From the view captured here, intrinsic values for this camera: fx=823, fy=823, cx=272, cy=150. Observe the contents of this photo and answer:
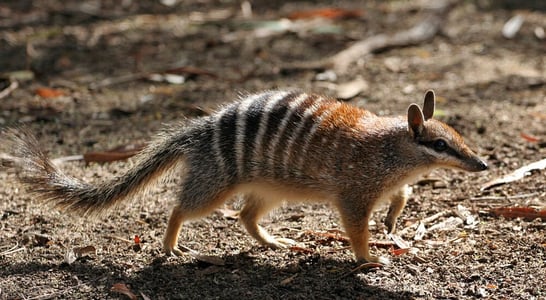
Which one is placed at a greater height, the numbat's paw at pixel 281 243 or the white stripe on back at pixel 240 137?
the white stripe on back at pixel 240 137

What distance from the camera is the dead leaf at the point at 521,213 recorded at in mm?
5695

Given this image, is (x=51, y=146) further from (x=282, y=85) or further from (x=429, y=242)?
(x=429, y=242)

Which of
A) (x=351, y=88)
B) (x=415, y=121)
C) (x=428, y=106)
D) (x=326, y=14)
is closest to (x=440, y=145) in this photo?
(x=415, y=121)

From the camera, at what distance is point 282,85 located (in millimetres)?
8586

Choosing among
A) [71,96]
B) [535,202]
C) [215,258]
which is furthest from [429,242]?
[71,96]

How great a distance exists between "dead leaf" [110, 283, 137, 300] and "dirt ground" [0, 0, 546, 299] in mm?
13

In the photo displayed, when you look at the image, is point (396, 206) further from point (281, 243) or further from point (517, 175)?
point (517, 175)

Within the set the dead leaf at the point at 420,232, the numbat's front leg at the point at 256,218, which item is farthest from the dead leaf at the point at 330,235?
the dead leaf at the point at 420,232

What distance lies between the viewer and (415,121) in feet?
17.1

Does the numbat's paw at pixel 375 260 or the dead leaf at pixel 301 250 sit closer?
the numbat's paw at pixel 375 260

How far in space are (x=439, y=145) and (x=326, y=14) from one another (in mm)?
6077

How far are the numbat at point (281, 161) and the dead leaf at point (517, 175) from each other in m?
1.07

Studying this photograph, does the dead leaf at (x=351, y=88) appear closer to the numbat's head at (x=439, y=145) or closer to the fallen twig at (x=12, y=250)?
the numbat's head at (x=439, y=145)

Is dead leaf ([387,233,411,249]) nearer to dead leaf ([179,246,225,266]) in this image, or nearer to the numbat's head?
the numbat's head
